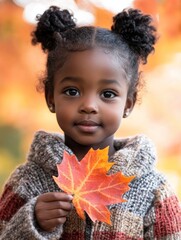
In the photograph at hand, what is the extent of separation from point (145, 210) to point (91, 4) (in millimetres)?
1262

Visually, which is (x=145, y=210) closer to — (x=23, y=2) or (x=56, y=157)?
(x=56, y=157)

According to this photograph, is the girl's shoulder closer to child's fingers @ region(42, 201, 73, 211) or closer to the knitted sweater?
the knitted sweater

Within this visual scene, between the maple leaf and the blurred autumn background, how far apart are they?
4.13ft

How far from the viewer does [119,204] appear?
1199 millimetres

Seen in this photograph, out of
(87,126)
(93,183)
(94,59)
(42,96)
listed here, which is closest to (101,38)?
(94,59)

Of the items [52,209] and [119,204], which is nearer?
[52,209]

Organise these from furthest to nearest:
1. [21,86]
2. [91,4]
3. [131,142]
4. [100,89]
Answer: [21,86] < [91,4] < [131,142] < [100,89]

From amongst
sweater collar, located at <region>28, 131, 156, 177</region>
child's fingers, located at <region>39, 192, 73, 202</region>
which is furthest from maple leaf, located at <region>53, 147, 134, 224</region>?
sweater collar, located at <region>28, 131, 156, 177</region>

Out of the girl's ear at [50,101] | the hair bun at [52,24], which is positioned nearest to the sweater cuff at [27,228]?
the girl's ear at [50,101]

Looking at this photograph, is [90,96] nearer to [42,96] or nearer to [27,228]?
[27,228]

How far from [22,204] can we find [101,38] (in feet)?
1.19

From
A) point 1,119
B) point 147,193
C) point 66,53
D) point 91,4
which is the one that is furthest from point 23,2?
point 147,193

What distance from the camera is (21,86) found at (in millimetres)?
2473

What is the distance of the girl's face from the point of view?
118 centimetres
